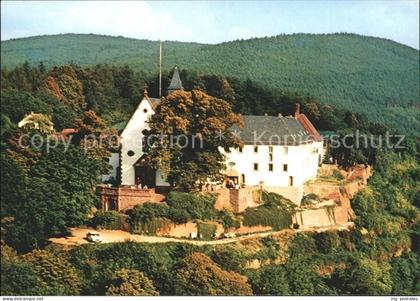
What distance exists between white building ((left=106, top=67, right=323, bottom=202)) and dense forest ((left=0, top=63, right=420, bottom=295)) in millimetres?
970

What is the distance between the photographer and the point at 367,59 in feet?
126

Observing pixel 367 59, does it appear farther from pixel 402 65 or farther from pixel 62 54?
pixel 62 54

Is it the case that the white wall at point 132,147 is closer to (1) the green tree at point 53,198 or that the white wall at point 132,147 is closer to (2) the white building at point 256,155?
(2) the white building at point 256,155

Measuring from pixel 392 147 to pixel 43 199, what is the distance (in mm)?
15342

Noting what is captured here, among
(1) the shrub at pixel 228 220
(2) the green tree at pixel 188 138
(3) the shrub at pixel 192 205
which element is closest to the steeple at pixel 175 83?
(2) the green tree at pixel 188 138

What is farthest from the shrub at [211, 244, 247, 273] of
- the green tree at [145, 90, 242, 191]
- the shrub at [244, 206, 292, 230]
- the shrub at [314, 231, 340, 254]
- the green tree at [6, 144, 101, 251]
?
the green tree at [6, 144, 101, 251]

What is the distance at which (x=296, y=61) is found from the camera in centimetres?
3497

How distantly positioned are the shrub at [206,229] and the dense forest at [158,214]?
36cm

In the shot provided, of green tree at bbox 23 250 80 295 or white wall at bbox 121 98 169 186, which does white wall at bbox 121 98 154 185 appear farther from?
green tree at bbox 23 250 80 295

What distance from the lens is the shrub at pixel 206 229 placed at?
24766 millimetres

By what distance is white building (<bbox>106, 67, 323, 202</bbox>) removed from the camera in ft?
87.1

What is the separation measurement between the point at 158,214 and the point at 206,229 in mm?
1515

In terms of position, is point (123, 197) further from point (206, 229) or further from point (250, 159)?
point (250, 159)

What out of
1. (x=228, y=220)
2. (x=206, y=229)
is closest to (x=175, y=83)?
(x=228, y=220)
